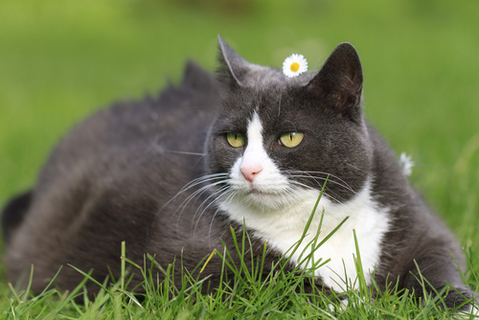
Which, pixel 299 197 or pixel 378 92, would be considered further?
pixel 378 92

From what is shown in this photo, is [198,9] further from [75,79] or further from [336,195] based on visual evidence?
[336,195]

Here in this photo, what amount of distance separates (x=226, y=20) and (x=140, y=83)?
260 inches

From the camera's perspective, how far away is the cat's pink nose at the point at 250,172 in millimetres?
1528

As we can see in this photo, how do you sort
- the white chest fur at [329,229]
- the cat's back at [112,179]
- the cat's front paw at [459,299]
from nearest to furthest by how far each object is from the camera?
Result: the cat's front paw at [459,299] < the white chest fur at [329,229] < the cat's back at [112,179]

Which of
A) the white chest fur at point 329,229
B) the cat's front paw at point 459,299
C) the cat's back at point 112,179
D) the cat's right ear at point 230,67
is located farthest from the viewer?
the cat's back at point 112,179

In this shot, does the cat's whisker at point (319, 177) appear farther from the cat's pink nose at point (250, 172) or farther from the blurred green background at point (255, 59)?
the blurred green background at point (255, 59)

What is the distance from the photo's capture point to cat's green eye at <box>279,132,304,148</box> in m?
1.59

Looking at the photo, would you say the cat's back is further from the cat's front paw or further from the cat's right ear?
the cat's front paw

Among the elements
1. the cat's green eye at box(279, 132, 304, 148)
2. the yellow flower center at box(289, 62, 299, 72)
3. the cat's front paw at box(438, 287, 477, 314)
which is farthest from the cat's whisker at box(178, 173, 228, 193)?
the cat's front paw at box(438, 287, 477, 314)

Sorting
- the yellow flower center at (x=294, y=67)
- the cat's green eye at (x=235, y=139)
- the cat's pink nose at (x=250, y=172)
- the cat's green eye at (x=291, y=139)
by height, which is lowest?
the cat's pink nose at (x=250, y=172)

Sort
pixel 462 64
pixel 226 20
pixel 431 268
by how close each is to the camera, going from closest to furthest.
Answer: pixel 431 268, pixel 462 64, pixel 226 20

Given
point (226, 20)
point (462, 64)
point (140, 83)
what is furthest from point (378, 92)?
point (226, 20)

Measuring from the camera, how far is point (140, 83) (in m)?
6.36

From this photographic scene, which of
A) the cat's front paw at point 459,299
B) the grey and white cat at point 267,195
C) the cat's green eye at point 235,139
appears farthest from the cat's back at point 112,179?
the cat's front paw at point 459,299
